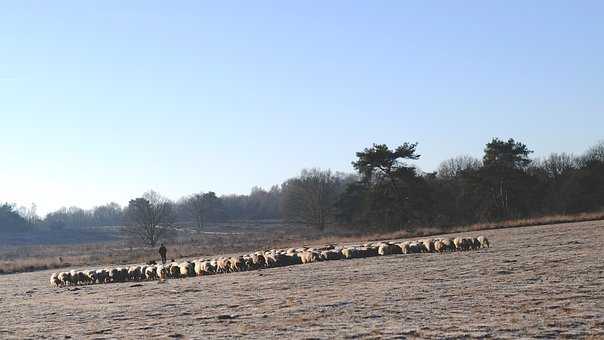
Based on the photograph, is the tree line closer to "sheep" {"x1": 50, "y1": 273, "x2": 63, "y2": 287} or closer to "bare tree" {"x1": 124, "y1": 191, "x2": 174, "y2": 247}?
"bare tree" {"x1": 124, "y1": 191, "x2": 174, "y2": 247}

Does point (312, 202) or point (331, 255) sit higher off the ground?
point (312, 202)

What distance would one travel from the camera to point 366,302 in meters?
19.7

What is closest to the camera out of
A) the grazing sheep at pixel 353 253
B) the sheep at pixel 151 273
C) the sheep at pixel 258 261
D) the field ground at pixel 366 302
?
the field ground at pixel 366 302

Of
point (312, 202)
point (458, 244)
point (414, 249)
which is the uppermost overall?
point (312, 202)

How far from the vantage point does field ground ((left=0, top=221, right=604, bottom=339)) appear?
14.9 m

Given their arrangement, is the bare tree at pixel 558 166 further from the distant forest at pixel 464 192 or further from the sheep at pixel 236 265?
the sheep at pixel 236 265

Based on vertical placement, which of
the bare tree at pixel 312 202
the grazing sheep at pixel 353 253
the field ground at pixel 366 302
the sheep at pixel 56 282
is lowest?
the field ground at pixel 366 302

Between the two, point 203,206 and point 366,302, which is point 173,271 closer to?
point 366,302

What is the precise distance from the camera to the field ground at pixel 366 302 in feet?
48.8

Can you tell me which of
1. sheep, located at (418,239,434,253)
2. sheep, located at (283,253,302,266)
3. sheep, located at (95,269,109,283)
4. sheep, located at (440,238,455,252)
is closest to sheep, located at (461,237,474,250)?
sheep, located at (440,238,455,252)

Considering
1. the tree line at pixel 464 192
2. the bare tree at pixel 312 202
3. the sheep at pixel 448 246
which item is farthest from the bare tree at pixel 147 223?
the sheep at pixel 448 246

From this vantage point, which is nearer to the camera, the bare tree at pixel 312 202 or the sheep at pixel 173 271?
the sheep at pixel 173 271

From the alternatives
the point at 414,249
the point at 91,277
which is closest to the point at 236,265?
the point at 91,277

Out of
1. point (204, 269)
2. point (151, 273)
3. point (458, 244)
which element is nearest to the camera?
point (458, 244)
